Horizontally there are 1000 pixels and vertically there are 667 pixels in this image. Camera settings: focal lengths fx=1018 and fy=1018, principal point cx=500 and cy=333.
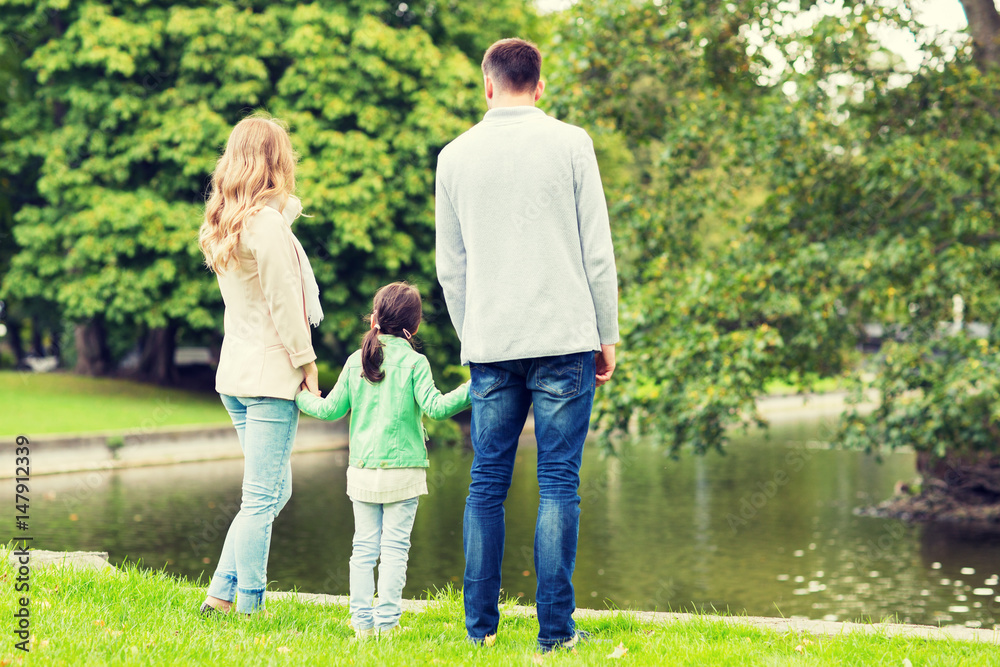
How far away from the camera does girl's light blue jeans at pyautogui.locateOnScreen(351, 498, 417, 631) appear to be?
4.14 m

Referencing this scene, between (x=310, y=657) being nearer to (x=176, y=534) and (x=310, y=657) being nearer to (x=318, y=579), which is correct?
(x=318, y=579)

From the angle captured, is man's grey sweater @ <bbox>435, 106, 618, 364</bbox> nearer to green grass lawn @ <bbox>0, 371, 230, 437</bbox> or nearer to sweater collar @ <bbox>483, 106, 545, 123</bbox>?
sweater collar @ <bbox>483, 106, 545, 123</bbox>

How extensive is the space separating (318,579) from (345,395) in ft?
15.5

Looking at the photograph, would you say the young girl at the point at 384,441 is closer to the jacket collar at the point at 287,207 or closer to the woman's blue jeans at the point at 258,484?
the woman's blue jeans at the point at 258,484

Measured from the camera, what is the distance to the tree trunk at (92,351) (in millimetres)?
25984

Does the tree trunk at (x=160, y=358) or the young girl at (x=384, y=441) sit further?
the tree trunk at (x=160, y=358)

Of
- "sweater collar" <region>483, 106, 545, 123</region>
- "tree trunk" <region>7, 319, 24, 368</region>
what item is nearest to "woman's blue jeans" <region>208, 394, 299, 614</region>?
"sweater collar" <region>483, 106, 545, 123</region>

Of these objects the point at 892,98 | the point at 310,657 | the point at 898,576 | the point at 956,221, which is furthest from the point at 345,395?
the point at 892,98

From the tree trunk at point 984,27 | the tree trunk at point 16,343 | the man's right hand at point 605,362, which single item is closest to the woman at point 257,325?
the man's right hand at point 605,362

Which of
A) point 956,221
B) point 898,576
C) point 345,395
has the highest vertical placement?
point 956,221

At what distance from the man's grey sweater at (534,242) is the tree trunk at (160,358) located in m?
23.0

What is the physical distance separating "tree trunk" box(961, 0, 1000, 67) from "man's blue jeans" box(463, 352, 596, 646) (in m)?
9.48

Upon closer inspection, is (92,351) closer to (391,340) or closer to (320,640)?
(391,340)

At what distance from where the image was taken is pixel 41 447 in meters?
15.9
